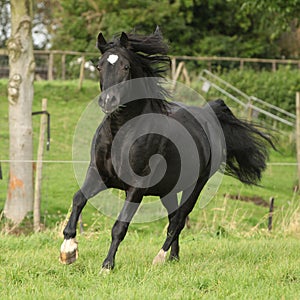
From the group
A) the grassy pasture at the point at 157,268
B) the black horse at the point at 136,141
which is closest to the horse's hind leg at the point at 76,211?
the black horse at the point at 136,141

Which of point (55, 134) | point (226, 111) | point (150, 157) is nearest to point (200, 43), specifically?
point (55, 134)

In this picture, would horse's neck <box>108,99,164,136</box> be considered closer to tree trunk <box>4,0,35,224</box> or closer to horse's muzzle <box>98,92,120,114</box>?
horse's muzzle <box>98,92,120,114</box>

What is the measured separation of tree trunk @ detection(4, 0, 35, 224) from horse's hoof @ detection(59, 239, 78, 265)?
611cm

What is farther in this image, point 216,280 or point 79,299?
point 216,280

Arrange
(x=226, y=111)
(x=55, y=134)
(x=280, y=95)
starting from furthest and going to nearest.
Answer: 1. (x=280, y=95)
2. (x=55, y=134)
3. (x=226, y=111)

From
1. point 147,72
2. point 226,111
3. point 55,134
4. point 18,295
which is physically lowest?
point 55,134

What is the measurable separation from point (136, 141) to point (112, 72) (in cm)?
77

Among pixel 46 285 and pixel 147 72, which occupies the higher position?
pixel 147 72

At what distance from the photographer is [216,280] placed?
222 inches

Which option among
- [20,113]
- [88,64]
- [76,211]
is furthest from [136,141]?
[88,64]

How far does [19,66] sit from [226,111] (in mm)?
5031

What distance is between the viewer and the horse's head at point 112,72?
5727 mm

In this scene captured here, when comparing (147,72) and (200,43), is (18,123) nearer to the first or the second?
(147,72)

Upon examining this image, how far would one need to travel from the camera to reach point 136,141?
628cm
